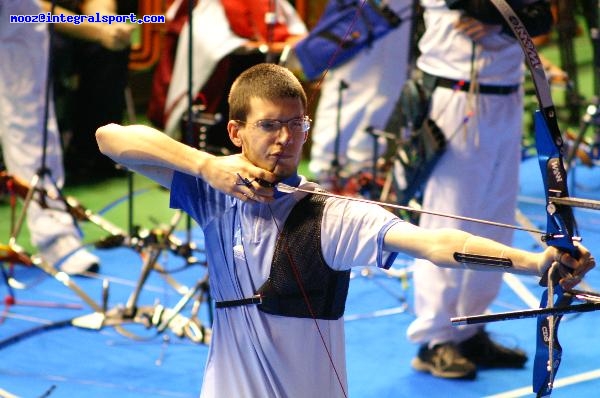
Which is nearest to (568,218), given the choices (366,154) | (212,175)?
(212,175)

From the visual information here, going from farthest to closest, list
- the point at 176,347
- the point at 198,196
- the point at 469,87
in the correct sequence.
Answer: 1. the point at 176,347
2. the point at 469,87
3. the point at 198,196

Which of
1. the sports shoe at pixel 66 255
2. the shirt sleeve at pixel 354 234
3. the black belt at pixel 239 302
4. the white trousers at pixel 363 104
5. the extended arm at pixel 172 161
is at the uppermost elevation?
the extended arm at pixel 172 161

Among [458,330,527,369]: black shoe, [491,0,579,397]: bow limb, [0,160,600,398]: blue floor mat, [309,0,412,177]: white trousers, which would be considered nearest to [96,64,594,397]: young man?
[491,0,579,397]: bow limb

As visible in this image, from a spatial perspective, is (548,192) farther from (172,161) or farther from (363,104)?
(363,104)

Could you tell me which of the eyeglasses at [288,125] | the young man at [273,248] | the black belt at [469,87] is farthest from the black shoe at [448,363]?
the eyeglasses at [288,125]

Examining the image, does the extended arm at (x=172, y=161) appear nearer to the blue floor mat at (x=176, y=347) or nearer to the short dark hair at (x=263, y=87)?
the short dark hair at (x=263, y=87)

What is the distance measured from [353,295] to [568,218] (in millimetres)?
3285

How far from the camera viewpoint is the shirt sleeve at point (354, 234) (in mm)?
2361

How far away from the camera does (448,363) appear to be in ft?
14.7

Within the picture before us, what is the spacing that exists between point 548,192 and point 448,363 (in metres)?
2.27

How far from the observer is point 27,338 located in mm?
4945

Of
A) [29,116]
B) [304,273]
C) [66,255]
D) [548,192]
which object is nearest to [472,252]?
[548,192]

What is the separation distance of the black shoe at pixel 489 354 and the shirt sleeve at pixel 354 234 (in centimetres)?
228

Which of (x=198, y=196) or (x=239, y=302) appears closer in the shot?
(x=239, y=302)
